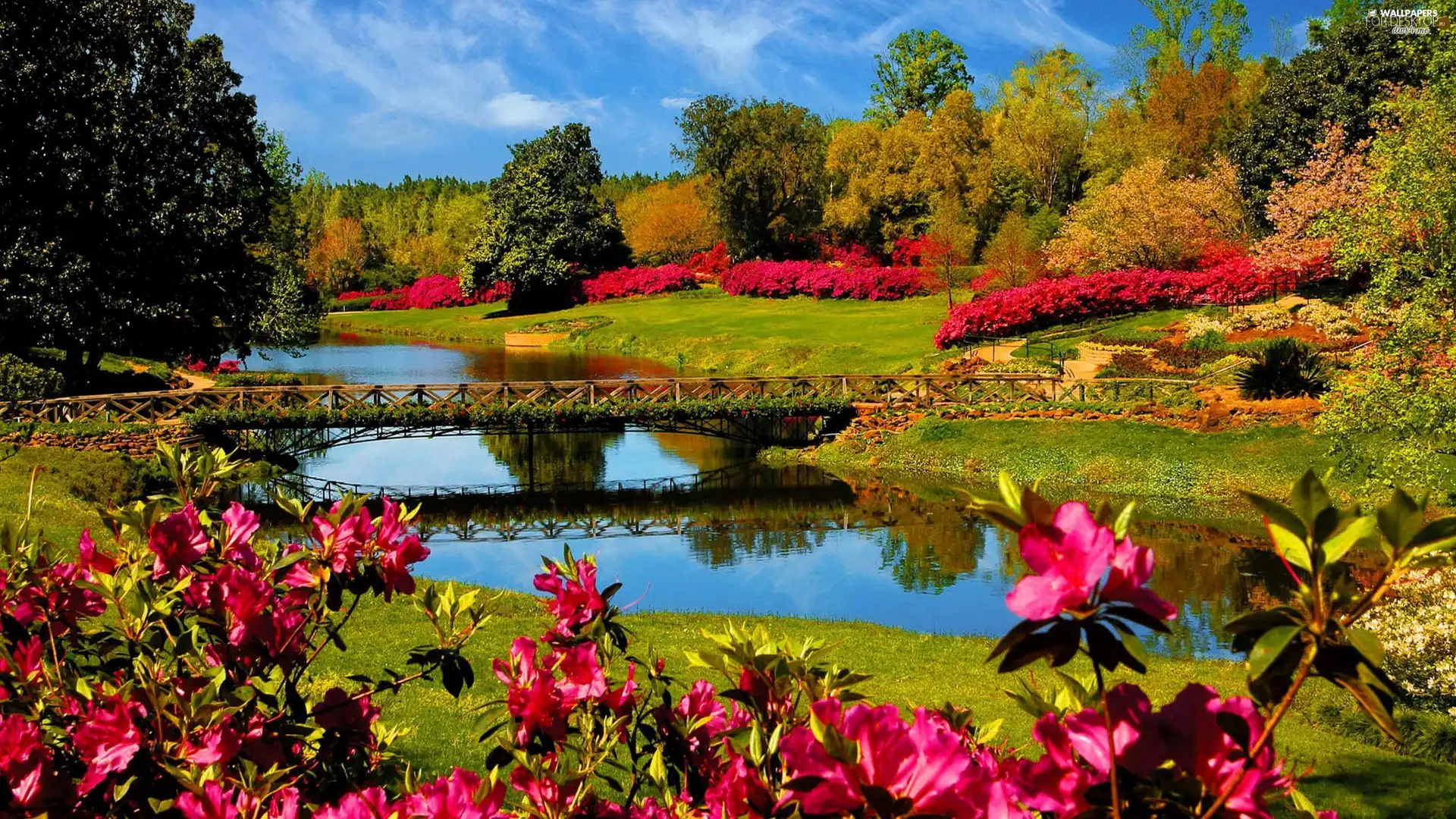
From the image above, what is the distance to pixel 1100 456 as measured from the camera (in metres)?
24.7

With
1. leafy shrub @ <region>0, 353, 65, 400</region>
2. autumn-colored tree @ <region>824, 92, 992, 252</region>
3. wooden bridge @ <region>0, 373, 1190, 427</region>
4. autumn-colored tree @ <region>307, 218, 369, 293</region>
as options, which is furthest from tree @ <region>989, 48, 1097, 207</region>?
autumn-colored tree @ <region>307, 218, 369, 293</region>

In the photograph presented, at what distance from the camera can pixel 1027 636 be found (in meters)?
1.52

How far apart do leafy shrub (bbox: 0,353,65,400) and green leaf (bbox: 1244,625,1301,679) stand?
30.5m

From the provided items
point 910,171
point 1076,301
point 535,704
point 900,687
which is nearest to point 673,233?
point 910,171

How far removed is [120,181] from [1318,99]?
40127mm

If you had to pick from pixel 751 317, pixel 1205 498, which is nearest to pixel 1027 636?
pixel 1205 498

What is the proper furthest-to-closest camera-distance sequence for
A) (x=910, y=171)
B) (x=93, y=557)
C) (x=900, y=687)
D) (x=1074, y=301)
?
(x=910, y=171) < (x=1074, y=301) < (x=900, y=687) < (x=93, y=557)

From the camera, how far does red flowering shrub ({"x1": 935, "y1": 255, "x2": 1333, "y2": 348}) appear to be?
3906 cm

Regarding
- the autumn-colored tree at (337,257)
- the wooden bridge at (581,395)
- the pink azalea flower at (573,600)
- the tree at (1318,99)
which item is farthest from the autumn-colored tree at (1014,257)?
the autumn-colored tree at (337,257)

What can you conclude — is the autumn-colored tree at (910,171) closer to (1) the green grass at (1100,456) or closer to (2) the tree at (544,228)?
(2) the tree at (544,228)

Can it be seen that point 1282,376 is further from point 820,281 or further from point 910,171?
point 910,171

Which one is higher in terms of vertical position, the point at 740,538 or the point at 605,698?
the point at 605,698

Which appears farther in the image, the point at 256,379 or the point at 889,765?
the point at 256,379

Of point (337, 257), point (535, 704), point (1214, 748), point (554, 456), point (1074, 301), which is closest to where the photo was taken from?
point (1214, 748)
